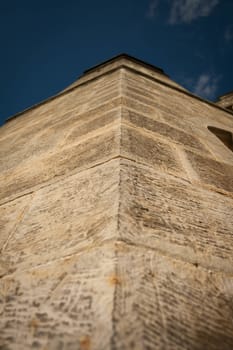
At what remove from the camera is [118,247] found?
25.2 inches

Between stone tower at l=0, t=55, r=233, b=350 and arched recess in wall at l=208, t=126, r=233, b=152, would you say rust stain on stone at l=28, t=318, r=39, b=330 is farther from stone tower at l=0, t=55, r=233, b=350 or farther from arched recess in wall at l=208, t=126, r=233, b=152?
arched recess in wall at l=208, t=126, r=233, b=152

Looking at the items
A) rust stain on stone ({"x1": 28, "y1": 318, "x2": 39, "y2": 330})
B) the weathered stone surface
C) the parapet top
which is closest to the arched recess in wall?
the weathered stone surface

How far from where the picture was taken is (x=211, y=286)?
654mm

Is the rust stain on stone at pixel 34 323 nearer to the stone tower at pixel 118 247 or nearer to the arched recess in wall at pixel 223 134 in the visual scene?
the stone tower at pixel 118 247

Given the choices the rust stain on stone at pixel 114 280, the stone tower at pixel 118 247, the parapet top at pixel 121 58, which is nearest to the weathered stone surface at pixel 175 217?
the stone tower at pixel 118 247

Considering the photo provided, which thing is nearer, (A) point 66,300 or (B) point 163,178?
(A) point 66,300

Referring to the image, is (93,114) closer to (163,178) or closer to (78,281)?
(163,178)

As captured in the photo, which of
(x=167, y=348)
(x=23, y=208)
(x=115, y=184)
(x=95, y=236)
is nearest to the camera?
(x=167, y=348)

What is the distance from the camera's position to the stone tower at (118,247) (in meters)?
0.52

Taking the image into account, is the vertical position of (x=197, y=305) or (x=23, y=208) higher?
(x=23, y=208)

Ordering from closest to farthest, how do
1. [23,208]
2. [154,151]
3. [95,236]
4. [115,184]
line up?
[95,236] → [115,184] → [23,208] → [154,151]

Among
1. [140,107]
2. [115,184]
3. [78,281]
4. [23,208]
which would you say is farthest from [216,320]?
[140,107]

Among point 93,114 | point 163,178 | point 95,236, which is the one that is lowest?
point 95,236

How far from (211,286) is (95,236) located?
33 cm
